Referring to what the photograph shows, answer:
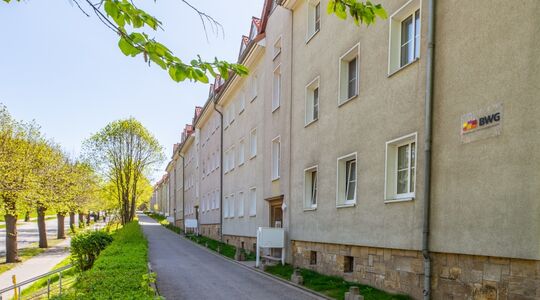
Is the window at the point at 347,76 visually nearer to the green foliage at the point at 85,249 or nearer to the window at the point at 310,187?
the window at the point at 310,187

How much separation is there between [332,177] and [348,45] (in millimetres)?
3604

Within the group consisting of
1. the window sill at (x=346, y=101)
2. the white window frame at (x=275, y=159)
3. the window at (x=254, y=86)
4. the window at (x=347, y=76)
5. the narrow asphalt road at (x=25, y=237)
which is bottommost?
the narrow asphalt road at (x=25, y=237)

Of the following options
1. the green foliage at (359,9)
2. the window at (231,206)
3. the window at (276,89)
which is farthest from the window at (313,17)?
the window at (231,206)

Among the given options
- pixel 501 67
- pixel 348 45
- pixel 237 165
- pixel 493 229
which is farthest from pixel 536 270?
pixel 237 165

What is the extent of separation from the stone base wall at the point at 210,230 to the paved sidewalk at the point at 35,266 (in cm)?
945

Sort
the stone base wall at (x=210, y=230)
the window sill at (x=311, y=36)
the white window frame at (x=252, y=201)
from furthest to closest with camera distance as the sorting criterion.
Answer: the stone base wall at (x=210, y=230) < the white window frame at (x=252, y=201) < the window sill at (x=311, y=36)

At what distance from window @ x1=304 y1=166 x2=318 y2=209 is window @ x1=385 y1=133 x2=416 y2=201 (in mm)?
4330

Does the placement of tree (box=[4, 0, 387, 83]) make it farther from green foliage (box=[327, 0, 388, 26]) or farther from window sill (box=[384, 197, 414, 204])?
window sill (box=[384, 197, 414, 204])

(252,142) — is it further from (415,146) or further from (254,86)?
(415,146)

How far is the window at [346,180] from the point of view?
35.1 ft

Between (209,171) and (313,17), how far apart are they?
20.2 meters

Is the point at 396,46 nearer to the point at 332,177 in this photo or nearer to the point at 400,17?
the point at 400,17

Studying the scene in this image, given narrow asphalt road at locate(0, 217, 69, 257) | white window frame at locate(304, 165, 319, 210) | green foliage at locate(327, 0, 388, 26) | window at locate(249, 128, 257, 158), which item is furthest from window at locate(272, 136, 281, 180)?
narrow asphalt road at locate(0, 217, 69, 257)

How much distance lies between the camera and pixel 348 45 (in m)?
10.8
